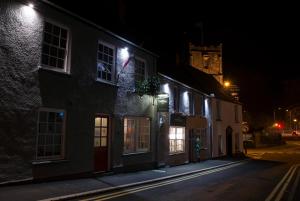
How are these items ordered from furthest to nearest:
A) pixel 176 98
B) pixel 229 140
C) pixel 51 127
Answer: pixel 229 140 → pixel 176 98 → pixel 51 127

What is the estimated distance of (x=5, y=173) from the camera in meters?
10.2

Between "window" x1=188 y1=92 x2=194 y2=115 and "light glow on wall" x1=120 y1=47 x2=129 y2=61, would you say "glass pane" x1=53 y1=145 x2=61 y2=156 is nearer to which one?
"light glow on wall" x1=120 y1=47 x2=129 y2=61

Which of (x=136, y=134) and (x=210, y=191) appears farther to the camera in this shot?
(x=136, y=134)

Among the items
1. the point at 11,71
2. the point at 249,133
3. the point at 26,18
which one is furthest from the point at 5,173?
the point at 249,133

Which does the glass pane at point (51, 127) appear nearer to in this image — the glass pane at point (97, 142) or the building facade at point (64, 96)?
the building facade at point (64, 96)

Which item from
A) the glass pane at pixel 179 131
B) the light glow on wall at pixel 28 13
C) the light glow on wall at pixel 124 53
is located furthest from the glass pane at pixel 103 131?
the glass pane at pixel 179 131

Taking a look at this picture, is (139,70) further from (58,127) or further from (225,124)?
(225,124)

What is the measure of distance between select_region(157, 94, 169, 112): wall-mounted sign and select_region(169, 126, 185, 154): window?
3.17 m

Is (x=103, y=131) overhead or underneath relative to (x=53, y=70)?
underneath

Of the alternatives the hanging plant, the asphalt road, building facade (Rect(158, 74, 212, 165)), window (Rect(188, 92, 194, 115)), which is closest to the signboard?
building facade (Rect(158, 74, 212, 165))

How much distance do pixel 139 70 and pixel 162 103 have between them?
225 cm

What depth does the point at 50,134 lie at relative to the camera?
1204 cm

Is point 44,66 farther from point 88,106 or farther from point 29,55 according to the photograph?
point 88,106

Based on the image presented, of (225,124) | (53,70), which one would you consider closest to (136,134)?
(53,70)
